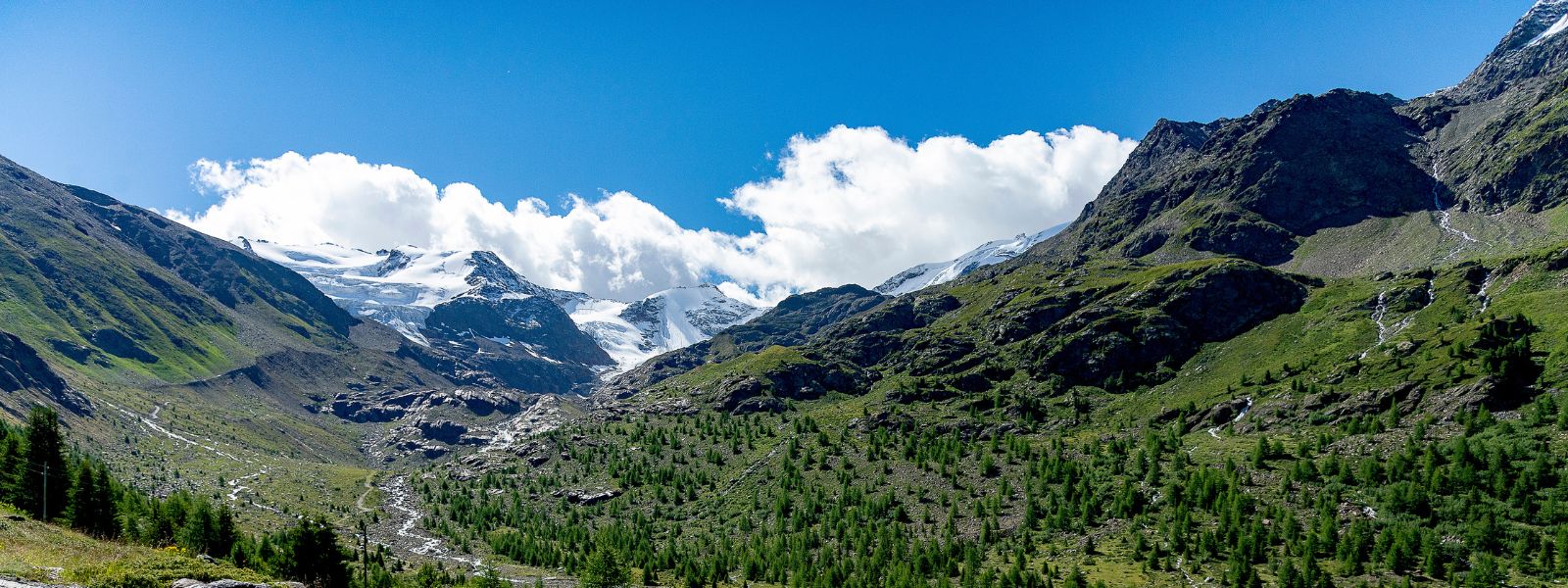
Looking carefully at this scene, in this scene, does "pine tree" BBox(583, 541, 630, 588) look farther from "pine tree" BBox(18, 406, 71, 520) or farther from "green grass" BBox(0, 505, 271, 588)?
"green grass" BBox(0, 505, 271, 588)

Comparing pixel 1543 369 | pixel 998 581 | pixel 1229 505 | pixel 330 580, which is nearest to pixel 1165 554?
pixel 1229 505

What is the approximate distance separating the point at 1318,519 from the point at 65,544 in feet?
530

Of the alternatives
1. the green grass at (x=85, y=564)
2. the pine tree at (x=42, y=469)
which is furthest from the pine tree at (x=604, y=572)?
the green grass at (x=85, y=564)

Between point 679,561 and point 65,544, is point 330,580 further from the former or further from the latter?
point 679,561

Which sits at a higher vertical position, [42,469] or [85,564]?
[42,469]

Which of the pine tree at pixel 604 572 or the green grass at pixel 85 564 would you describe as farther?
the pine tree at pixel 604 572

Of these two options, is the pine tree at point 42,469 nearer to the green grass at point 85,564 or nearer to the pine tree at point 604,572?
the green grass at point 85,564

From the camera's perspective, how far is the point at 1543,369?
163m

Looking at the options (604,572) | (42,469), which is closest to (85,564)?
(42,469)

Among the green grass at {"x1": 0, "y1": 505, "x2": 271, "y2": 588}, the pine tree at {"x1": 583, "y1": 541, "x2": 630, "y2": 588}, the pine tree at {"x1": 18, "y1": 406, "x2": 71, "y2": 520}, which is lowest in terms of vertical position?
the pine tree at {"x1": 583, "y1": 541, "x2": 630, "y2": 588}

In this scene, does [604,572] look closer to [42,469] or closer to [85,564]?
[42,469]

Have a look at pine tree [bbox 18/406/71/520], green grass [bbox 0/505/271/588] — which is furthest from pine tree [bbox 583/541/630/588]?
green grass [bbox 0/505/271/588]

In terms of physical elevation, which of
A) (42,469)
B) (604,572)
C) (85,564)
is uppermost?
(42,469)

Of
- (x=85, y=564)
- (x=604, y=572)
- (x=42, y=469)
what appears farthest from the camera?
(x=604, y=572)
